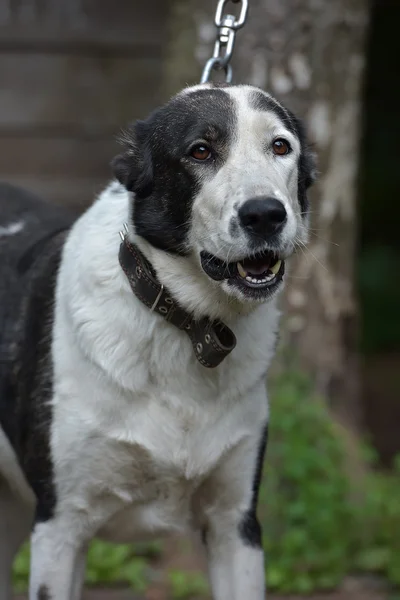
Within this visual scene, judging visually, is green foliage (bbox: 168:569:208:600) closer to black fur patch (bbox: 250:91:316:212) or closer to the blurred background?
the blurred background

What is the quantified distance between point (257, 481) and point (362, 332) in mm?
5154

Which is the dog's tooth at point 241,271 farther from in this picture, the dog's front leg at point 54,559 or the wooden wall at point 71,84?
the wooden wall at point 71,84

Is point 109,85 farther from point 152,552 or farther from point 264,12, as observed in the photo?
point 152,552

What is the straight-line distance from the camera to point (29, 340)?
3320mm

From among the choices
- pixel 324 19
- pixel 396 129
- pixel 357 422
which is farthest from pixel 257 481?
pixel 396 129

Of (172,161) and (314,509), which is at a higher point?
(172,161)

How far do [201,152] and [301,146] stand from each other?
37cm

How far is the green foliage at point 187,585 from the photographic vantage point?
4.48 metres

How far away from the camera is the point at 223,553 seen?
3266 millimetres

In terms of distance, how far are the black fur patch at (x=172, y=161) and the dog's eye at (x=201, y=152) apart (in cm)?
1

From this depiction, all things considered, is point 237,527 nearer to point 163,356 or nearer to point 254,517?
point 254,517

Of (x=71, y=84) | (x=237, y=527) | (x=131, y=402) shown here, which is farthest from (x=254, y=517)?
(x=71, y=84)

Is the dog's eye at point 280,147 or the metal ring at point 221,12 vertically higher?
the metal ring at point 221,12

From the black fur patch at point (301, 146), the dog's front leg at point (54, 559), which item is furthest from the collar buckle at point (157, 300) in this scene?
the dog's front leg at point (54, 559)
